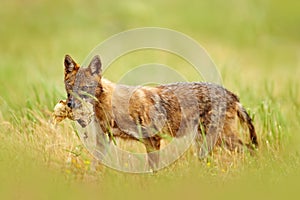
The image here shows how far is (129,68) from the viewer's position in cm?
1781

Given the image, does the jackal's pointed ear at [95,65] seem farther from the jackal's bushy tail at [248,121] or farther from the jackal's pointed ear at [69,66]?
the jackal's bushy tail at [248,121]

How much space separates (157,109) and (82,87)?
1.07m

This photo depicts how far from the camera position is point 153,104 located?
28.6 feet

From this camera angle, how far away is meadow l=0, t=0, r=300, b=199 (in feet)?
23.5

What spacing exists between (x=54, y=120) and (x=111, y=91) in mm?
721

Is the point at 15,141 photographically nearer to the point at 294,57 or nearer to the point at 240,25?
the point at 294,57

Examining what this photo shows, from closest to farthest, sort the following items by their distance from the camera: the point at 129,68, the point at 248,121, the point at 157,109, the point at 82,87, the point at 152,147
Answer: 1. the point at 82,87
2. the point at 152,147
3. the point at 157,109
4. the point at 248,121
5. the point at 129,68

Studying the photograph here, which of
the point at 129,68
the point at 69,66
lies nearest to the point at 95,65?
the point at 69,66

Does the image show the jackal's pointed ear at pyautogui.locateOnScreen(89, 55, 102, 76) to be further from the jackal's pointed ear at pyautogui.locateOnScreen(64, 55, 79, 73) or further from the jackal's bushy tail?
the jackal's bushy tail

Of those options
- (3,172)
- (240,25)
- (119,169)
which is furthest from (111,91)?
(240,25)

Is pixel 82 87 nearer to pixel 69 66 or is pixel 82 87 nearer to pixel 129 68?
pixel 69 66

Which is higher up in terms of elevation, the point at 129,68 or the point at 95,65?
the point at 129,68

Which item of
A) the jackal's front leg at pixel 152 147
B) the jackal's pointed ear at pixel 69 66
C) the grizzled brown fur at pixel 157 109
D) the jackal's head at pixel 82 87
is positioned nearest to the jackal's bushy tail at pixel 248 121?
the grizzled brown fur at pixel 157 109

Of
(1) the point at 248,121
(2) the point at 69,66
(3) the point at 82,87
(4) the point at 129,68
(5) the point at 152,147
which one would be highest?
(4) the point at 129,68
